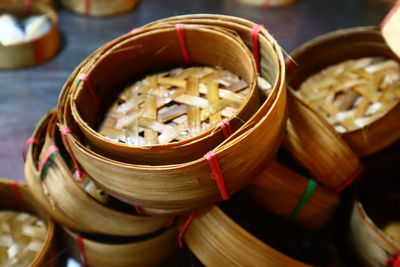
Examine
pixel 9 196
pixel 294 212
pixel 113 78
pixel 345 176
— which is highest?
pixel 113 78

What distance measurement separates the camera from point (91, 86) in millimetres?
1514

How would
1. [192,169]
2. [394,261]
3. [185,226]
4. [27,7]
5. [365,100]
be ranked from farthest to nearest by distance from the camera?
1. [27,7]
2. [365,100]
3. [185,226]
4. [394,261]
5. [192,169]

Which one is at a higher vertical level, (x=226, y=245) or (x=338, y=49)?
(x=338, y=49)

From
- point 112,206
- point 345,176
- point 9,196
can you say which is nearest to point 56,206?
point 112,206

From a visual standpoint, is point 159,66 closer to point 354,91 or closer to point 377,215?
point 354,91

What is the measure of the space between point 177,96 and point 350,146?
0.66 meters

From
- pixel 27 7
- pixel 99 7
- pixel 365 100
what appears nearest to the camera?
pixel 365 100

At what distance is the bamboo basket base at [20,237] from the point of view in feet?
5.48

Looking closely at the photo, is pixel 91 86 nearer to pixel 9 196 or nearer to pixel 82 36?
pixel 9 196

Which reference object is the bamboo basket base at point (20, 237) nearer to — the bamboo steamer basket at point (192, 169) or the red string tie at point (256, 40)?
the bamboo steamer basket at point (192, 169)

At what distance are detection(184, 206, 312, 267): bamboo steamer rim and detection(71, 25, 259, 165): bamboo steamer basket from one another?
300mm

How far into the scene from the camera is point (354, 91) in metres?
1.87

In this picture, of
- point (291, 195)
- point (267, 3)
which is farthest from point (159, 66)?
point (267, 3)

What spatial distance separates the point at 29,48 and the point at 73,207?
1352 mm
